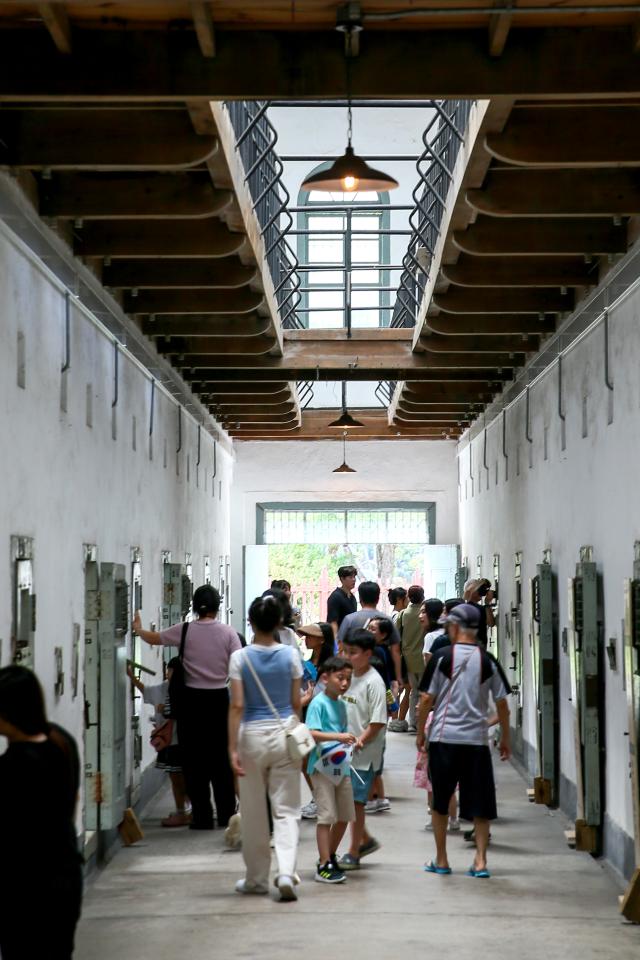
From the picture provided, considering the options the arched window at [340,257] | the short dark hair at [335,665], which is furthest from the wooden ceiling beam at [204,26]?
the arched window at [340,257]

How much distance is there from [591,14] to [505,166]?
1696 millimetres

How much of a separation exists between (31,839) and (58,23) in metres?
2.85

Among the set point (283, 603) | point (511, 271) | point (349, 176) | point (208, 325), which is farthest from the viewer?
point (208, 325)

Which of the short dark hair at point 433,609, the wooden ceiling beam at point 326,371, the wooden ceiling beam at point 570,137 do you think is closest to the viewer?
the wooden ceiling beam at point 570,137

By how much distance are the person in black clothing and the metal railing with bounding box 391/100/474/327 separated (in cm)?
372

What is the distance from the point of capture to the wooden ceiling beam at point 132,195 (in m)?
7.30

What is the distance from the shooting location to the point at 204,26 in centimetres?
534

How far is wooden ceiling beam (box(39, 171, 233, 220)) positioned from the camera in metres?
7.30

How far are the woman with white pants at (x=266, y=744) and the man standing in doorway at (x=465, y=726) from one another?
0.97m

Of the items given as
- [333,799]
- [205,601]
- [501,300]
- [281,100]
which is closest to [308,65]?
[281,100]

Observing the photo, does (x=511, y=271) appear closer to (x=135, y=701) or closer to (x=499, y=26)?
(x=499, y=26)

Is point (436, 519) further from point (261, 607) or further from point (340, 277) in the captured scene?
point (261, 607)

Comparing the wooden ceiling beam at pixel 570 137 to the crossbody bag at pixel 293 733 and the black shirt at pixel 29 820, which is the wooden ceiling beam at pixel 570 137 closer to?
the crossbody bag at pixel 293 733

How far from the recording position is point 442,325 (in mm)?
10922
